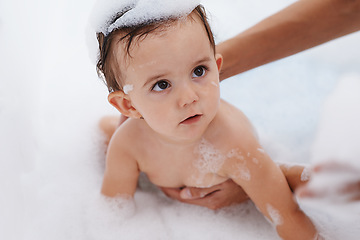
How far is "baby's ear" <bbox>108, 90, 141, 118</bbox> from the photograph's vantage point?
925mm

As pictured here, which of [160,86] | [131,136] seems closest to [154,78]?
[160,86]

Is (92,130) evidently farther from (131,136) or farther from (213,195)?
(213,195)

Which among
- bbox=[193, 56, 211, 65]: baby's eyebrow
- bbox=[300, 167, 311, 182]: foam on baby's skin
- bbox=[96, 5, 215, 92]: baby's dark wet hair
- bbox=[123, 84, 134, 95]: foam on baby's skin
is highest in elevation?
bbox=[96, 5, 215, 92]: baby's dark wet hair

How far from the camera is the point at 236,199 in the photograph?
123 centimetres

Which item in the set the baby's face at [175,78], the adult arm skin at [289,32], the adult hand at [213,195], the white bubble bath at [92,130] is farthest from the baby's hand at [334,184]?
the adult arm skin at [289,32]

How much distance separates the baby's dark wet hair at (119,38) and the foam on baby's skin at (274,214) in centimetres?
46

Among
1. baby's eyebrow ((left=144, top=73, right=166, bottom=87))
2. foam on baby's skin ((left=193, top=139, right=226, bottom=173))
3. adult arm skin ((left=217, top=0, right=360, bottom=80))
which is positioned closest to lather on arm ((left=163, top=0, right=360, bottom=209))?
adult arm skin ((left=217, top=0, right=360, bottom=80))

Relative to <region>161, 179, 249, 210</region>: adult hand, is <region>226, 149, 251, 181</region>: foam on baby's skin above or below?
above

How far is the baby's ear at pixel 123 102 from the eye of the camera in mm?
925

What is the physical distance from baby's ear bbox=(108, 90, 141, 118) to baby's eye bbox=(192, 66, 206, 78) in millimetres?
178

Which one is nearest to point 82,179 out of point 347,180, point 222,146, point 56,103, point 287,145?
point 56,103

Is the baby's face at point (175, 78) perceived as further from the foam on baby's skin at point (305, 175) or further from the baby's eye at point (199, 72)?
the foam on baby's skin at point (305, 175)

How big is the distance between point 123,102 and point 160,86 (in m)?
0.14

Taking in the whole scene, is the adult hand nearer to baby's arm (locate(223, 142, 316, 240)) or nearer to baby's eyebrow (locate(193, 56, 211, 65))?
baby's arm (locate(223, 142, 316, 240))
